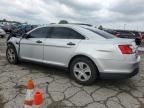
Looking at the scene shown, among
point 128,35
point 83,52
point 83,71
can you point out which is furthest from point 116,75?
point 128,35

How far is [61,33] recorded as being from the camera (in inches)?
208

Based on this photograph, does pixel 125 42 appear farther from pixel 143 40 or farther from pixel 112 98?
pixel 143 40

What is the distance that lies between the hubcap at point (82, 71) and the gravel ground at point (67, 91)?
8.6 inches

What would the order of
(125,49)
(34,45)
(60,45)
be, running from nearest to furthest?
(125,49) → (60,45) → (34,45)

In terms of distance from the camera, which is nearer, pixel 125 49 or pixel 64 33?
pixel 125 49

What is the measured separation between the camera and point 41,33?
19.0 feet

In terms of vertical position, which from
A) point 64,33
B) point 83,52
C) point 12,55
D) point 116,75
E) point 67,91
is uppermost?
point 64,33

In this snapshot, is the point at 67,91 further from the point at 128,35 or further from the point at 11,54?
the point at 128,35

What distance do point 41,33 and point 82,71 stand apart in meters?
1.93

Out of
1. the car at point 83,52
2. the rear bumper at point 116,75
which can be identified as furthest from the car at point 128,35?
the rear bumper at point 116,75

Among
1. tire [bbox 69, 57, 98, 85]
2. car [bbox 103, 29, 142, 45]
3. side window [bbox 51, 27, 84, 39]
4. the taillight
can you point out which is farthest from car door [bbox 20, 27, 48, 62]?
car [bbox 103, 29, 142, 45]

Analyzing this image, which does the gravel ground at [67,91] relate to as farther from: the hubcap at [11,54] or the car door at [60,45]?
the hubcap at [11,54]

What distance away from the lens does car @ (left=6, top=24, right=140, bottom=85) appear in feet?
14.0

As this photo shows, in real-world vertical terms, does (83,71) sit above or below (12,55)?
below
